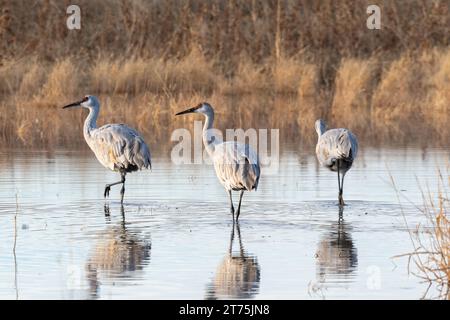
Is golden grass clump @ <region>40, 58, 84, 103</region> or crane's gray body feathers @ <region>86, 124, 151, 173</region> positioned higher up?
golden grass clump @ <region>40, 58, 84, 103</region>

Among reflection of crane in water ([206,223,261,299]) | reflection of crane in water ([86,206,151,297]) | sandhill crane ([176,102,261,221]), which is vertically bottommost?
reflection of crane in water ([206,223,261,299])

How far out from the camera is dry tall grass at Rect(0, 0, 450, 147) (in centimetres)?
2336

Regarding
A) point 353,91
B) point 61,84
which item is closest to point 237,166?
point 353,91

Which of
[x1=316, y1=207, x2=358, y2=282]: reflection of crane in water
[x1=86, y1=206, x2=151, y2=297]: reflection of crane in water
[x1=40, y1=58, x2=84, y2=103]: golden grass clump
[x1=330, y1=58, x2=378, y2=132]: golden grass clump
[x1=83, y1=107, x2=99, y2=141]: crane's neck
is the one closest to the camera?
[x1=86, y1=206, x2=151, y2=297]: reflection of crane in water

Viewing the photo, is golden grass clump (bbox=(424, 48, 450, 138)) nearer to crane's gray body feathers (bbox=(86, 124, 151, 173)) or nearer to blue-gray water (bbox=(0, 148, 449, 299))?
blue-gray water (bbox=(0, 148, 449, 299))

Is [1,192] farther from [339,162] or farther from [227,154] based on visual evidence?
[339,162]

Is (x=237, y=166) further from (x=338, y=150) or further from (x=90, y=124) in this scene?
(x=90, y=124)

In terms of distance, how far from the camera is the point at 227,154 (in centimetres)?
1285

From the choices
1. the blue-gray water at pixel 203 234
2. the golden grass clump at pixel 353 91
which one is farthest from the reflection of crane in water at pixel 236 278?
the golden grass clump at pixel 353 91

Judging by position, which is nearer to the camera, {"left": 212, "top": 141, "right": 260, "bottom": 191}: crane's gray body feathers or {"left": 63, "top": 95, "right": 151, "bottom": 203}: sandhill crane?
{"left": 212, "top": 141, "right": 260, "bottom": 191}: crane's gray body feathers

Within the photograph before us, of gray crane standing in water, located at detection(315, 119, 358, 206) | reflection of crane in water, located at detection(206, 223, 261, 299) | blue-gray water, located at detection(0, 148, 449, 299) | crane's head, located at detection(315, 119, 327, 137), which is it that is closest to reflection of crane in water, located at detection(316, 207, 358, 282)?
blue-gray water, located at detection(0, 148, 449, 299)

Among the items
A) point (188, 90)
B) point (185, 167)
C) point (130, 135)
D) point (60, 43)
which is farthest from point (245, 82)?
point (130, 135)

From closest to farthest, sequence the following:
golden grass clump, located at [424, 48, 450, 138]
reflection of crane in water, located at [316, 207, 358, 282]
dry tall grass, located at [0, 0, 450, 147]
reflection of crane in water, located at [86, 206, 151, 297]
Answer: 1. reflection of crane in water, located at [86, 206, 151, 297]
2. reflection of crane in water, located at [316, 207, 358, 282]
3. golden grass clump, located at [424, 48, 450, 138]
4. dry tall grass, located at [0, 0, 450, 147]

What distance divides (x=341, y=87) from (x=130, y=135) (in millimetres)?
12580
